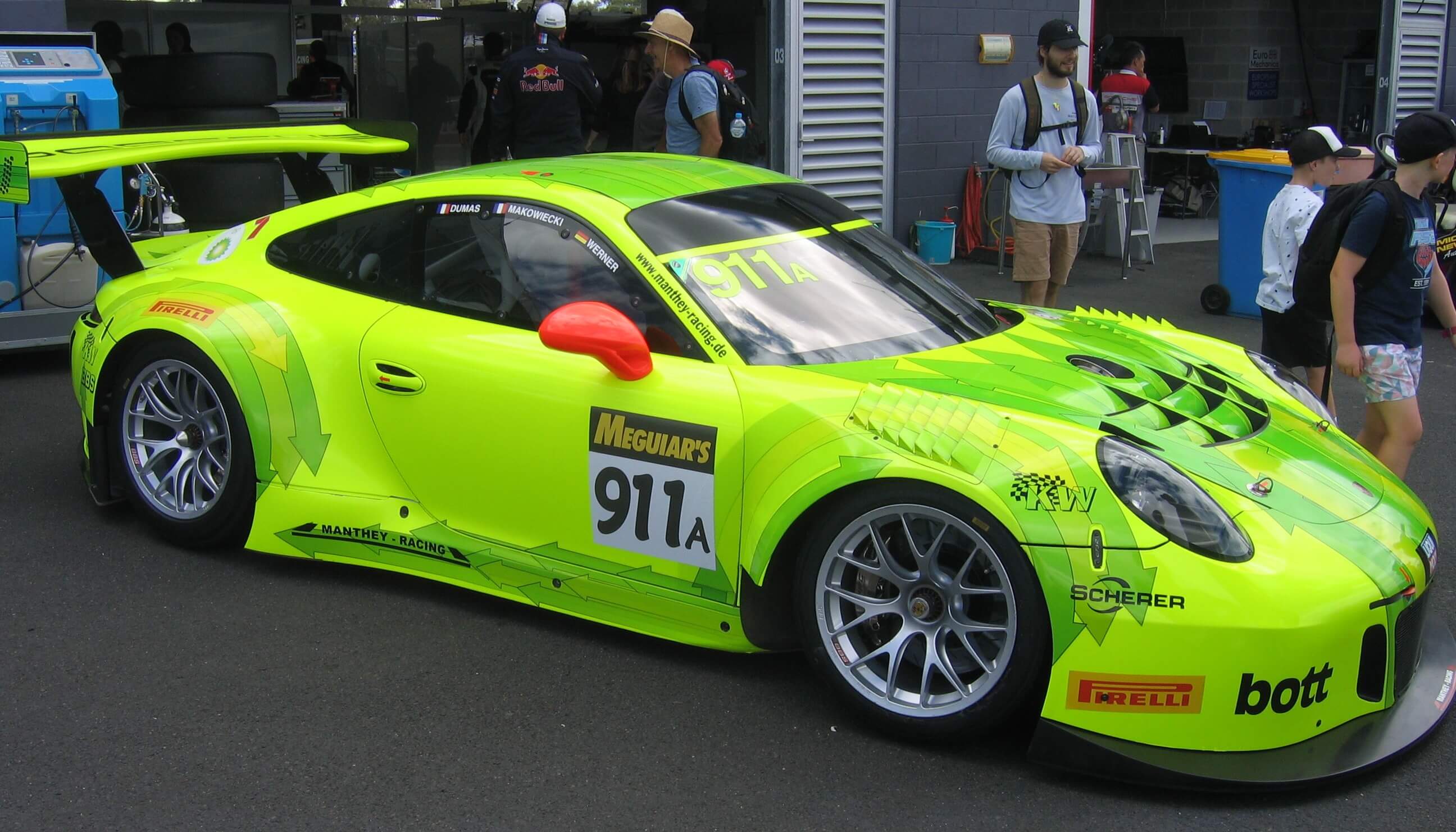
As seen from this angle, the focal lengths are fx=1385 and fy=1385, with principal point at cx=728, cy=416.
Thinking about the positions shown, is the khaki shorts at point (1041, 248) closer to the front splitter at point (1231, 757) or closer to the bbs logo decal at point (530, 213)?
the bbs logo decal at point (530, 213)

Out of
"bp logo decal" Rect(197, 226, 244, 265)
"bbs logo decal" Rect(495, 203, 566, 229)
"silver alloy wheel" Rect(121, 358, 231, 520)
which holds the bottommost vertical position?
"silver alloy wheel" Rect(121, 358, 231, 520)

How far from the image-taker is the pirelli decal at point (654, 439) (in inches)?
146

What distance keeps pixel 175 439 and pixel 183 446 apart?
0.13ft

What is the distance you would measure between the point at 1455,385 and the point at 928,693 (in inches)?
234

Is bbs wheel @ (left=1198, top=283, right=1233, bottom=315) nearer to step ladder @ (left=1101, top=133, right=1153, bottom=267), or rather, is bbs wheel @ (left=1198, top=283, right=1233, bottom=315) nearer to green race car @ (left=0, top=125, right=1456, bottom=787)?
step ladder @ (left=1101, top=133, right=1153, bottom=267)

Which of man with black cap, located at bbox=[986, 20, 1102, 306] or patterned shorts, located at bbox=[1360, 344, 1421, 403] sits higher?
man with black cap, located at bbox=[986, 20, 1102, 306]

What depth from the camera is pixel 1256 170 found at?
9.51 meters

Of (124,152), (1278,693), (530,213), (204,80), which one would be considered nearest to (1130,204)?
(204,80)

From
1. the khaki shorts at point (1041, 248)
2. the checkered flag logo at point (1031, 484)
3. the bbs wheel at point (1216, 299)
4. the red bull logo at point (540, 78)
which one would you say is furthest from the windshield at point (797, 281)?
the bbs wheel at point (1216, 299)

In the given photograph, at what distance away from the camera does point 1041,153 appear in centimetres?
729

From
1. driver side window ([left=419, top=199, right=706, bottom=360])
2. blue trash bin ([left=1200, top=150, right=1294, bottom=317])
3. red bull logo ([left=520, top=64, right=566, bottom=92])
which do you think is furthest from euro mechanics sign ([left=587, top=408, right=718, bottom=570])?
blue trash bin ([left=1200, top=150, right=1294, bottom=317])

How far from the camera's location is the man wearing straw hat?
25.2ft

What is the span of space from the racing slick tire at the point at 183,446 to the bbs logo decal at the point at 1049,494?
258 cm

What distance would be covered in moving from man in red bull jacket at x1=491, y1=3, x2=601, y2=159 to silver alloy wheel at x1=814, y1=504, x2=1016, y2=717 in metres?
5.37
